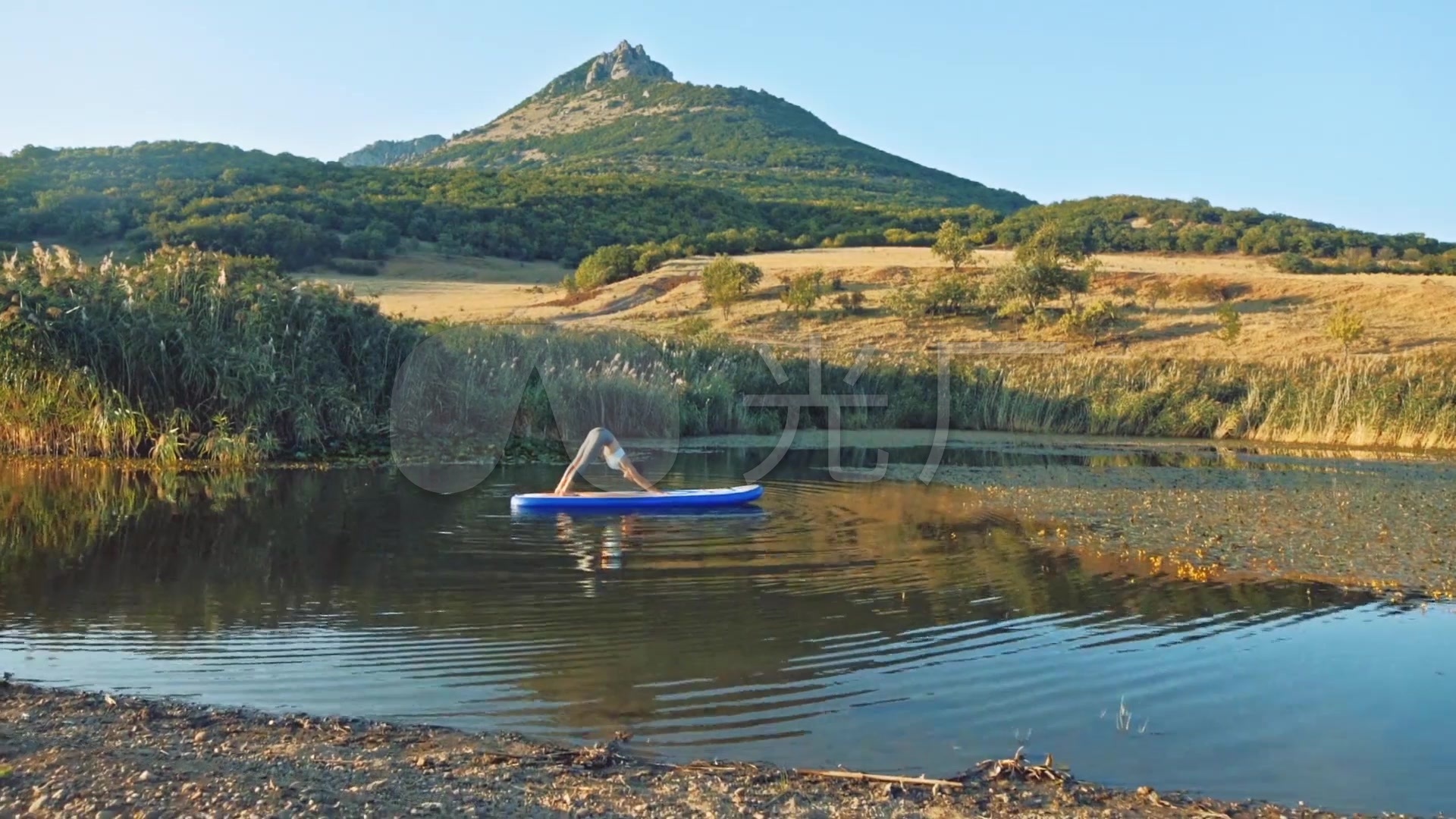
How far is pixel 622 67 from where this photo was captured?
195375mm

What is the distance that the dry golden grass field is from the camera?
139 ft

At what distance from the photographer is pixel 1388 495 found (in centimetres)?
1784

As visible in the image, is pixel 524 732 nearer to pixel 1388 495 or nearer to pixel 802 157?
pixel 1388 495

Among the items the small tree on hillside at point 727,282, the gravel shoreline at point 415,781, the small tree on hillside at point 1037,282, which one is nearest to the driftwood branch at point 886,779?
the gravel shoreline at point 415,781

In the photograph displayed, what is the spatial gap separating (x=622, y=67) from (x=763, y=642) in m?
195

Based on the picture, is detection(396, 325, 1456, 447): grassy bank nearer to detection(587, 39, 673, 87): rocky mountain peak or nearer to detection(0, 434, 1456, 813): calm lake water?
detection(0, 434, 1456, 813): calm lake water

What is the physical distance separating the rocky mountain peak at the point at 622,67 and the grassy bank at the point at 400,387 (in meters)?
168

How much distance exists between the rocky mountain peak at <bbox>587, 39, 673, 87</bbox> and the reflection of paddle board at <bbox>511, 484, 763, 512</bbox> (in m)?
182

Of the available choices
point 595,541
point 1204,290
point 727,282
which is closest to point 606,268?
point 727,282

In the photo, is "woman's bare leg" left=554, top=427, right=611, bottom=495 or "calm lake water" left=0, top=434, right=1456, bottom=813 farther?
"woman's bare leg" left=554, top=427, right=611, bottom=495

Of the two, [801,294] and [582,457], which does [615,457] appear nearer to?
[582,457]

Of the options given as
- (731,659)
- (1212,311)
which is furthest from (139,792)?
(1212,311)

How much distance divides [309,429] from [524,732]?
15.1m

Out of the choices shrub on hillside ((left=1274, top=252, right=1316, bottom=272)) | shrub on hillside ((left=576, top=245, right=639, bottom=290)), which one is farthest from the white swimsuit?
shrub on hillside ((left=1274, top=252, right=1316, bottom=272))
